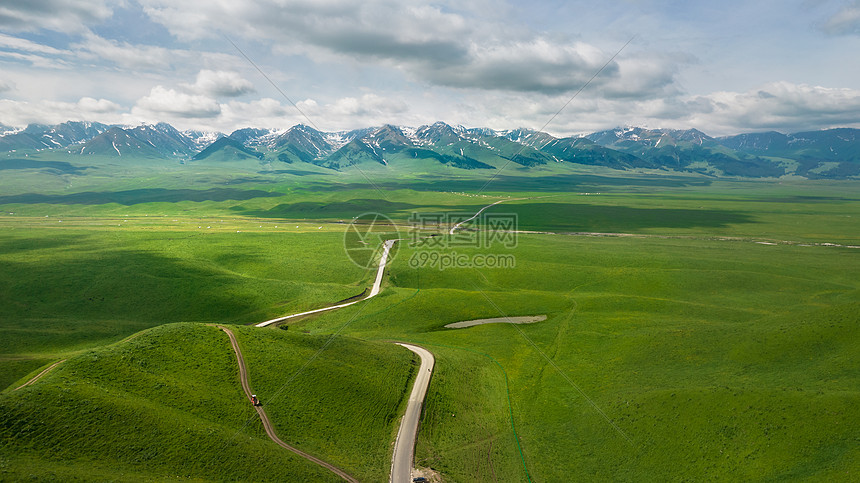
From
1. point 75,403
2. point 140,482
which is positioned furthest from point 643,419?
point 75,403

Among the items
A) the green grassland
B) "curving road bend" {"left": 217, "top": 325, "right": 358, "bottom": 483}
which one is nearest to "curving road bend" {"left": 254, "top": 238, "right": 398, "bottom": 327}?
the green grassland

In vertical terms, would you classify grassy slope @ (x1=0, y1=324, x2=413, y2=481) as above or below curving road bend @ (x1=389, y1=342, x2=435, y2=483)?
above

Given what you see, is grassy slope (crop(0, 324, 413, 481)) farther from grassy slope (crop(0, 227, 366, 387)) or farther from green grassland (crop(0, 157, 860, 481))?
grassy slope (crop(0, 227, 366, 387))

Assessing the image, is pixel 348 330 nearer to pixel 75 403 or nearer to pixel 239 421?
pixel 239 421

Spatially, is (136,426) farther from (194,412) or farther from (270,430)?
(270,430)

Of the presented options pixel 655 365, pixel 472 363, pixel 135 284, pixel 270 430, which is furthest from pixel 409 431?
pixel 135 284

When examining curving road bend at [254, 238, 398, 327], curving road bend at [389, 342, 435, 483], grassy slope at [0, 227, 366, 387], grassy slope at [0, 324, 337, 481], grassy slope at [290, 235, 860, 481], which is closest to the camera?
grassy slope at [0, 324, 337, 481]
